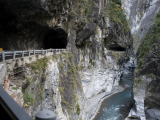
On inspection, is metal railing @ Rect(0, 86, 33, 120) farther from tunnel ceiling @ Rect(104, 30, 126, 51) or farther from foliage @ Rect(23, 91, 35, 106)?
tunnel ceiling @ Rect(104, 30, 126, 51)

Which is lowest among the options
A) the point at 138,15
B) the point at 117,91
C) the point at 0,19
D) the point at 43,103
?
the point at 117,91

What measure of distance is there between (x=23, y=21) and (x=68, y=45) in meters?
7.06

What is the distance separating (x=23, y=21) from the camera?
15.4m

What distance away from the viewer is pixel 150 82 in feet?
77.6

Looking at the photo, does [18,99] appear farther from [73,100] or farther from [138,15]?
[138,15]

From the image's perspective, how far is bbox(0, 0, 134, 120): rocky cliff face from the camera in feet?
30.9

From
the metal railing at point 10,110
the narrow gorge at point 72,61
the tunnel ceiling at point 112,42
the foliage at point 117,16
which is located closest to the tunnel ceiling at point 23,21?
the narrow gorge at point 72,61

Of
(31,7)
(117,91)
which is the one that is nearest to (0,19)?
(31,7)

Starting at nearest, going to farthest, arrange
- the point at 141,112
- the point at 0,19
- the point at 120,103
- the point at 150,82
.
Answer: the point at 0,19 < the point at 141,112 < the point at 150,82 < the point at 120,103

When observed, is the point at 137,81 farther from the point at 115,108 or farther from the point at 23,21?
the point at 23,21

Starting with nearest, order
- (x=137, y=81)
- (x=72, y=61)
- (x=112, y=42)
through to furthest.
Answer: (x=72, y=61) < (x=137, y=81) < (x=112, y=42)

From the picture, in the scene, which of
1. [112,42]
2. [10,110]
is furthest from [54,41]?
[10,110]

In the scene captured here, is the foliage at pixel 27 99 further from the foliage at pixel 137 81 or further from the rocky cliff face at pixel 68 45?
the foliage at pixel 137 81

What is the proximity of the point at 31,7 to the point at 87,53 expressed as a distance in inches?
680
